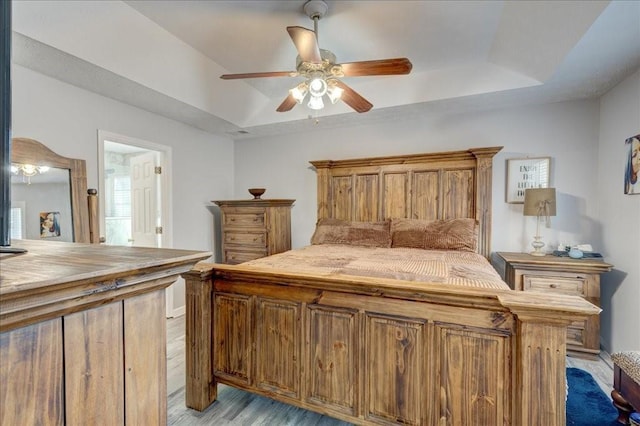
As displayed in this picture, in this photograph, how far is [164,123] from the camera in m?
3.49

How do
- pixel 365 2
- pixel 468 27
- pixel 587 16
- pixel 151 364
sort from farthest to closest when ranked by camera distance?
pixel 468 27
pixel 365 2
pixel 587 16
pixel 151 364

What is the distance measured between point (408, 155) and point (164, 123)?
289 centimetres

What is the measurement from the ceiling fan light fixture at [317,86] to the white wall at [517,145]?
1.79 meters

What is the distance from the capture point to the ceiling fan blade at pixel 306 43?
1732 mm

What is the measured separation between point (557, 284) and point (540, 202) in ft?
2.51

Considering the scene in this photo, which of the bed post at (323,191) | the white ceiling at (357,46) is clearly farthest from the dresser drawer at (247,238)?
the white ceiling at (357,46)

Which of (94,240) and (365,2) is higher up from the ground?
(365,2)

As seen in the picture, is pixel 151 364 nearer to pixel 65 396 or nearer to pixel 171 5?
pixel 65 396

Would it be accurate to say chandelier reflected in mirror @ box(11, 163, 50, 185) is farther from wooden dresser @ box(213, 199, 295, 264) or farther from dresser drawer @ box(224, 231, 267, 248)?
dresser drawer @ box(224, 231, 267, 248)

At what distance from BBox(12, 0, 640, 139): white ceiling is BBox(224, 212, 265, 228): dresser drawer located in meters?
1.25

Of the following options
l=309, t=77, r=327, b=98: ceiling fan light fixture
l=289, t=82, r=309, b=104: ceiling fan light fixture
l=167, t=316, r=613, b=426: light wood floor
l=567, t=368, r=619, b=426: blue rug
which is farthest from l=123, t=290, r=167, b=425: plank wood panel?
l=567, t=368, r=619, b=426: blue rug

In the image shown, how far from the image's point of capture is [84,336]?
1.84 feet

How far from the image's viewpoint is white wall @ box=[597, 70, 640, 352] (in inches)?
92.9

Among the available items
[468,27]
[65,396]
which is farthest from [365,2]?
[65,396]
